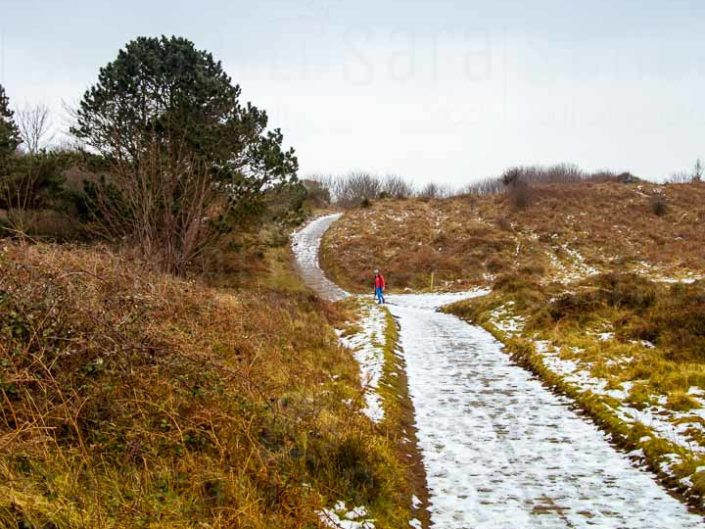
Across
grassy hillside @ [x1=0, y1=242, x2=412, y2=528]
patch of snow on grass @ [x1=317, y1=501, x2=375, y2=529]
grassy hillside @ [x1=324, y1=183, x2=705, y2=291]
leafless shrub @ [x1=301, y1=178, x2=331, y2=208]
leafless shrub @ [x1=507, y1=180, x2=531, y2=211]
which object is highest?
leafless shrub @ [x1=301, y1=178, x2=331, y2=208]

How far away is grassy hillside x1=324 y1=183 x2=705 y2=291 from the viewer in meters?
32.6

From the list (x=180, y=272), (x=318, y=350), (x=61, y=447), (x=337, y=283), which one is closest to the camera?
(x=61, y=447)

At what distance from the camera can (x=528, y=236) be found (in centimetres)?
3906

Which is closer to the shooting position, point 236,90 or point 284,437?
point 284,437

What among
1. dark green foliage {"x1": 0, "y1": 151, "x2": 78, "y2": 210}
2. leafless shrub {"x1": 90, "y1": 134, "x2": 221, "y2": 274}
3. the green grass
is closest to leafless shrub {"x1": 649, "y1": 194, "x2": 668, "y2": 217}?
the green grass

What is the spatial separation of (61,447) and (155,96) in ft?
61.2

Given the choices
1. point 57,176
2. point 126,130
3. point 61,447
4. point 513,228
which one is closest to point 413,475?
point 61,447

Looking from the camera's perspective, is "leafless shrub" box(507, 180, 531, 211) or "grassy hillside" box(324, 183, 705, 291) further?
"leafless shrub" box(507, 180, 531, 211)

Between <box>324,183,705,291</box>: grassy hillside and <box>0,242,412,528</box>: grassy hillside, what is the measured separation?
2486cm

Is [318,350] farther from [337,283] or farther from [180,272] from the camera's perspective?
[337,283]

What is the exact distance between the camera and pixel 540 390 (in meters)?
9.53

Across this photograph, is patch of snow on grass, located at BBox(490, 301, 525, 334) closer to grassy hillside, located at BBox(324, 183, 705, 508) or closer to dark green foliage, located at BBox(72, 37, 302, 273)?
grassy hillside, located at BBox(324, 183, 705, 508)

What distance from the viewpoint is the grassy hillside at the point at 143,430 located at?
147 inches

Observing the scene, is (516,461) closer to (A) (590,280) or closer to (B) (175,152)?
(B) (175,152)
